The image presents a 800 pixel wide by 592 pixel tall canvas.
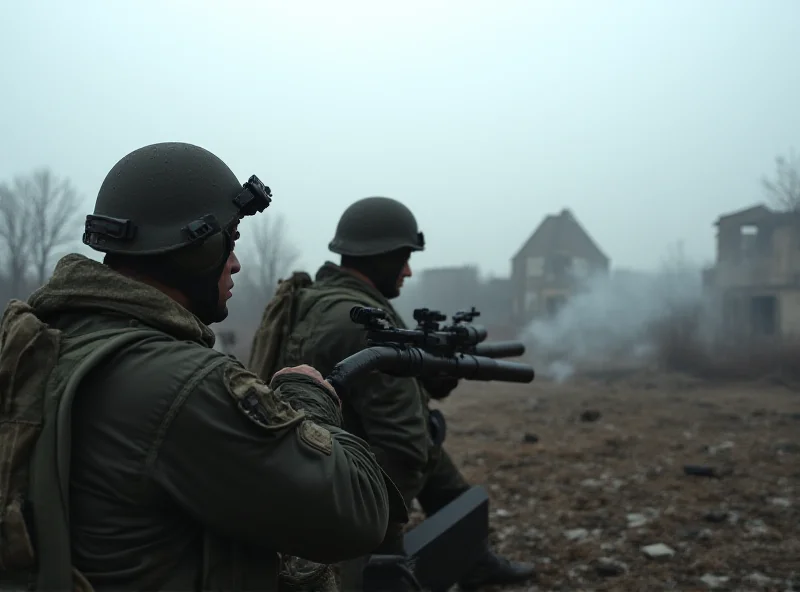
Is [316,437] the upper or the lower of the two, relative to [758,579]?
upper

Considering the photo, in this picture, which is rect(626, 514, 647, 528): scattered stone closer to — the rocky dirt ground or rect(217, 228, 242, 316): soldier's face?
the rocky dirt ground

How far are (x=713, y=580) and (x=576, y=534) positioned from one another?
3.47ft

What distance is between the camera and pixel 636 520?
5.33m

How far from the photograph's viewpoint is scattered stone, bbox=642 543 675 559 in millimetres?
4617

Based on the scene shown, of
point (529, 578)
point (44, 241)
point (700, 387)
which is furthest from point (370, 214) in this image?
point (700, 387)

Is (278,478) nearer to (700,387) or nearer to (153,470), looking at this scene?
(153,470)

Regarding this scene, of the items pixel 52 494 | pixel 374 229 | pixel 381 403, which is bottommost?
pixel 381 403

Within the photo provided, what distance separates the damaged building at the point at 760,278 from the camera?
1909 cm

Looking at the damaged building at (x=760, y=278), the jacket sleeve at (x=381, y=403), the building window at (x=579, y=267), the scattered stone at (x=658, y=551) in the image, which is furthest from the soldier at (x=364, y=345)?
the building window at (x=579, y=267)

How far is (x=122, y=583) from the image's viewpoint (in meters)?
1.47

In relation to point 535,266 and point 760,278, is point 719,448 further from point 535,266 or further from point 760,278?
point 535,266

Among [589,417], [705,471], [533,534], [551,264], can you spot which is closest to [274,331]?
[533,534]

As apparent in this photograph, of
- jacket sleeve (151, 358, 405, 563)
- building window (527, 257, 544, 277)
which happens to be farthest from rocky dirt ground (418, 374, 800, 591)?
building window (527, 257, 544, 277)

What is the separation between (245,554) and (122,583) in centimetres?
27
